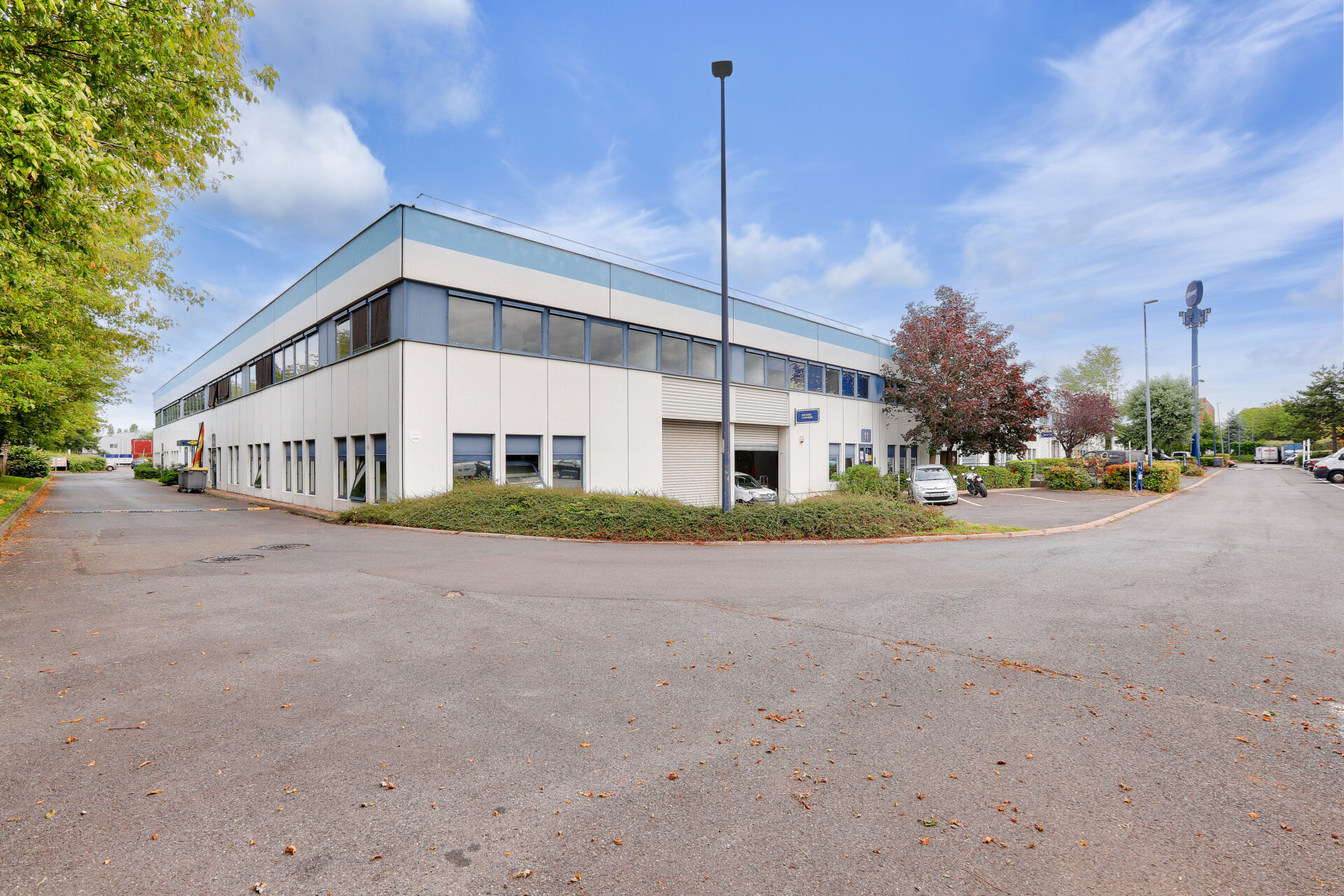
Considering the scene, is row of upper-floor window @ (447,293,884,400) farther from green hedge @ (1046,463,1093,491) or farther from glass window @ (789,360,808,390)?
green hedge @ (1046,463,1093,491)

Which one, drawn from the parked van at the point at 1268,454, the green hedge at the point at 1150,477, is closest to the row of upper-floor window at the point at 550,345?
the green hedge at the point at 1150,477

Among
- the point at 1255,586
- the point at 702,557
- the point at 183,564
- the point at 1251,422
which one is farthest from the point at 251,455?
the point at 1251,422

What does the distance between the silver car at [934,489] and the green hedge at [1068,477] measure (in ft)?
33.0

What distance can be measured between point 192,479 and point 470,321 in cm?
2749

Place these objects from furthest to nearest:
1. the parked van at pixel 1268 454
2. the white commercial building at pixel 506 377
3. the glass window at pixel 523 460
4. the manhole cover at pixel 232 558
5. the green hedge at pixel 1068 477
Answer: the parked van at pixel 1268 454, the green hedge at pixel 1068 477, the glass window at pixel 523 460, the white commercial building at pixel 506 377, the manhole cover at pixel 232 558

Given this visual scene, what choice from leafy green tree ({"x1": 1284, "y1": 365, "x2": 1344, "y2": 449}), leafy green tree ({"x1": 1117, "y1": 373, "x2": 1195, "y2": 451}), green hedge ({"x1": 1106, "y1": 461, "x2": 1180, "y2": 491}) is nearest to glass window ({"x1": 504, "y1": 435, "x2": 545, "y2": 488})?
green hedge ({"x1": 1106, "y1": 461, "x2": 1180, "y2": 491})

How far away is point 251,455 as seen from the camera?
29.7 m

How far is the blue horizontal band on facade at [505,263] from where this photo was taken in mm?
17062

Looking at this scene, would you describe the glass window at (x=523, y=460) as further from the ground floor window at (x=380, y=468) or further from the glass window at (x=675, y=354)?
the glass window at (x=675, y=354)

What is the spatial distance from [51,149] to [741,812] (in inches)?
330

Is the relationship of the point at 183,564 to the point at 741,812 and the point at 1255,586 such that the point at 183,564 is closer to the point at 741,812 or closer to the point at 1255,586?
the point at 741,812

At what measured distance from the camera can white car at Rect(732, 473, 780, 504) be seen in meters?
21.1

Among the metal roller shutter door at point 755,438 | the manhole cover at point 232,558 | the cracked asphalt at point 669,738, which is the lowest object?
the cracked asphalt at point 669,738

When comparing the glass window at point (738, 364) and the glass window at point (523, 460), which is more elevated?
the glass window at point (738, 364)
